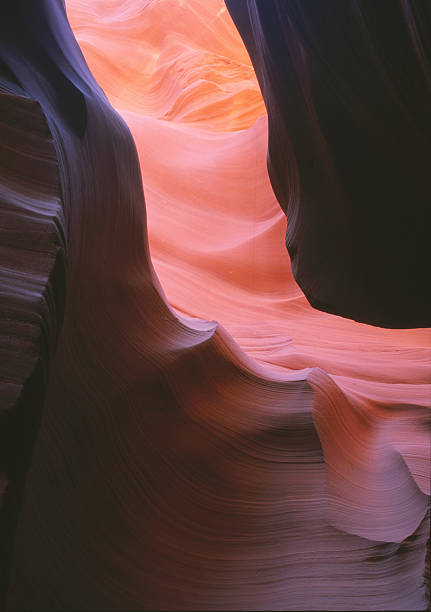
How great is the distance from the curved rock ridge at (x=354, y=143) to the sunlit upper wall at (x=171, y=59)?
3.57 meters

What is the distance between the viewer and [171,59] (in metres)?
6.03

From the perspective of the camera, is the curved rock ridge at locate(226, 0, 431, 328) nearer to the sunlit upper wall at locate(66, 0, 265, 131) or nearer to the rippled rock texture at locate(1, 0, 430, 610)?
the rippled rock texture at locate(1, 0, 430, 610)

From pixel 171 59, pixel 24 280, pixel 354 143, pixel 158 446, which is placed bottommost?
pixel 158 446

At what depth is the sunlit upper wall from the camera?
5.37 m

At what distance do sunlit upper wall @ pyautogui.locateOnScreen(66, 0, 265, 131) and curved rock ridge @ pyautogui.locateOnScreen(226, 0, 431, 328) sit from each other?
3.57m

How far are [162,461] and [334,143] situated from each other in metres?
0.98

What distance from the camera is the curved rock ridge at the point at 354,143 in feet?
4.14

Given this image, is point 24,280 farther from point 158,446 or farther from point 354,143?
point 354,143

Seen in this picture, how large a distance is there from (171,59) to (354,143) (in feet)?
17.1

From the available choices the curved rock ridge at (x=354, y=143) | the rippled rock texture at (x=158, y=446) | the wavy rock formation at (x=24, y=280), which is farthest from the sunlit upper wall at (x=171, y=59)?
the wavy rock formation at (x=24, y=280)

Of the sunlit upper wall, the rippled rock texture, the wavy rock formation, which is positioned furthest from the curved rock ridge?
the sunlit upper wall

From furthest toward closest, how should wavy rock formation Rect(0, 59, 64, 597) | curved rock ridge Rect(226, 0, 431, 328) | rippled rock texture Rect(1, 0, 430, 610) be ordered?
curved rock ridge Rect(226, 0, 431, 328) < rippled rock texture Rect(1, 0, 430, 610) < wavy rock formation Rect(0, 59, 64, 597)

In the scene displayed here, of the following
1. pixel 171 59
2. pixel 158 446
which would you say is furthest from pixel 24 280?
pixel 171 59

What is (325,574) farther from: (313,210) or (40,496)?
(313,210)
